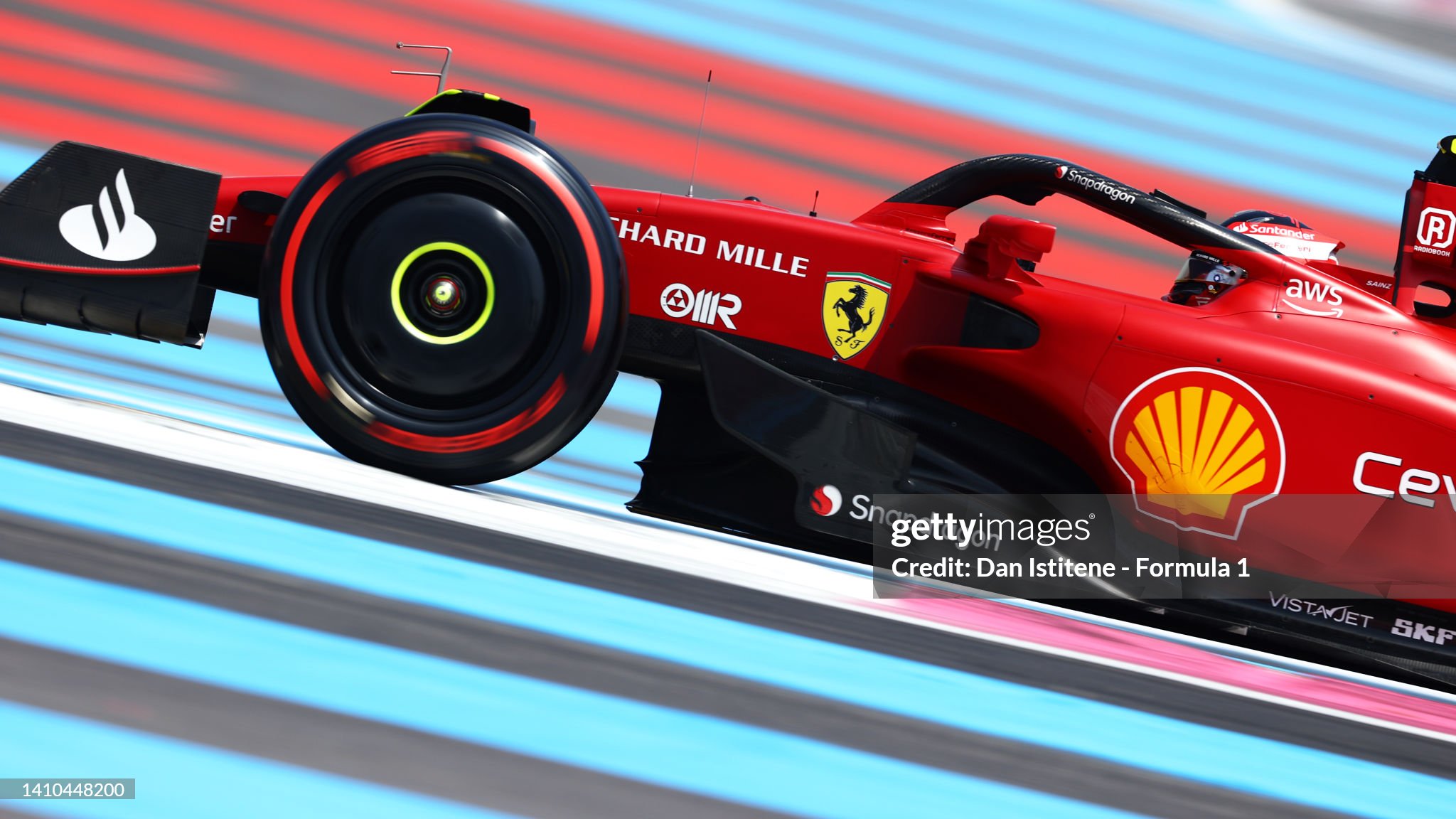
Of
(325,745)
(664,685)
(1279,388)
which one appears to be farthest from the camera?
(1279,388)

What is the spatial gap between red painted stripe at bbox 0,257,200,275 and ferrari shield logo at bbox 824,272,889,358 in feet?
5.80

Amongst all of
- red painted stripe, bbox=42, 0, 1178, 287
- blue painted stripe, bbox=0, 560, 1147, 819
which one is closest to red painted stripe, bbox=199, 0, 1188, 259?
red painted stripe, bbox=42, 0, 1178, 287

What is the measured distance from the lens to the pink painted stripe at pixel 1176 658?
10.8ft

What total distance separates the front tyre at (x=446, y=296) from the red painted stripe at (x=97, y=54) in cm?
377

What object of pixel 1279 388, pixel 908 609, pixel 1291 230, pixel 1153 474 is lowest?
pixel 908 609

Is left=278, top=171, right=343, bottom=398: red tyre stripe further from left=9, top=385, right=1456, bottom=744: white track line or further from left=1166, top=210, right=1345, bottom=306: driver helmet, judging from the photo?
left=1166, top=210, right=1345, bottom=306: driver helmet

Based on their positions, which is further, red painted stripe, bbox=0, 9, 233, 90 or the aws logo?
red painted stripe, bbox=0, 9, 233, 90

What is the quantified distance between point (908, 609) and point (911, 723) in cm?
97

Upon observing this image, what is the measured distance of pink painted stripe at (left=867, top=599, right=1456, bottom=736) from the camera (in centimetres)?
328

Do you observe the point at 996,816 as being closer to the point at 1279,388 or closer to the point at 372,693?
the point at 372,693

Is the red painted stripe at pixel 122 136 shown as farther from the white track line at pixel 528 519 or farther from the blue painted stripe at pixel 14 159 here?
the white track line at pixel 528 519

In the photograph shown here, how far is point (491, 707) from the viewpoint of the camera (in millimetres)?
2080

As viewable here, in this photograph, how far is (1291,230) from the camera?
12.4 feet

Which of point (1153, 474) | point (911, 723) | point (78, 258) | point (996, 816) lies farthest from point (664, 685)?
point (78, 258)
